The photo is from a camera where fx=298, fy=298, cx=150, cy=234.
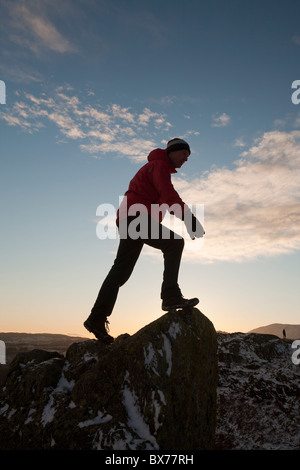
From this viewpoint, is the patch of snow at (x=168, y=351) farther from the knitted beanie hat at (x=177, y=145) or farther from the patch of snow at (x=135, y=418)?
the knitted beanie hat at (x=177, y=145)

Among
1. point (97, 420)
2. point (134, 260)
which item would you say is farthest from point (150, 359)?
point (134, 260)

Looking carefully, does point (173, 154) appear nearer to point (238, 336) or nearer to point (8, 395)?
point (8, 395)

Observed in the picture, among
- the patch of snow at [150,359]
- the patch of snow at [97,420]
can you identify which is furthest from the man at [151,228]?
the patch of snow at [97,420]

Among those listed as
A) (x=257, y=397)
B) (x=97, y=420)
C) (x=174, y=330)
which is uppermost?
(x=174, y=330)

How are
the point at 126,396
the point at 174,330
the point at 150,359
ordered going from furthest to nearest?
the point at 174,330, the point at 150,359, the point at 126,396

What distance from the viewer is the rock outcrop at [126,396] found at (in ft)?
12.6

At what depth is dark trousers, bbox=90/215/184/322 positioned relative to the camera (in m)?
5.43

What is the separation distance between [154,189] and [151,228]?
2.52 ft

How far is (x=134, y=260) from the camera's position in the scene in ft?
19.2

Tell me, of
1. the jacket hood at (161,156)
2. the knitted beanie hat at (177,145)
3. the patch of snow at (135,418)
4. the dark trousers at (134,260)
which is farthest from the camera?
the knitted beanie hat at (177,145)

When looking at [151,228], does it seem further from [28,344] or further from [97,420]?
[28,344]

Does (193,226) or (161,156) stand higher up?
(161,156)

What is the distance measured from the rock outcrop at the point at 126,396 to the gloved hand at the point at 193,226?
141 cm

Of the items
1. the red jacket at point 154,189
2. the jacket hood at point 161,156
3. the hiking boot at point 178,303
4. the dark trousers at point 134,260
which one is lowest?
the hiking boot at point 178,303
